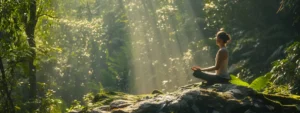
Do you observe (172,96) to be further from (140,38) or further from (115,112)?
(140,38)

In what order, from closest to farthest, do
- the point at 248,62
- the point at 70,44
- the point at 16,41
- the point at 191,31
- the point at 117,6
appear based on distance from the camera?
the point at 16,41
the point at 248,62
the point at 191,31
the point at 70,44
the point at 117,6

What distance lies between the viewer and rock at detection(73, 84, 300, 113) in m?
7.47

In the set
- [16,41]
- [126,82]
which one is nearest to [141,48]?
[126,82]

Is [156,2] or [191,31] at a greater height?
[156,2]

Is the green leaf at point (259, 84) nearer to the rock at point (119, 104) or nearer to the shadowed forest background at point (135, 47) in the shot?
the shadowed forest background at point (135, 47)

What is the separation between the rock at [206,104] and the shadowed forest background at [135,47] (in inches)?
93.1

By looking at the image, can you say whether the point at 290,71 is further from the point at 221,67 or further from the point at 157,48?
the point at 157,48

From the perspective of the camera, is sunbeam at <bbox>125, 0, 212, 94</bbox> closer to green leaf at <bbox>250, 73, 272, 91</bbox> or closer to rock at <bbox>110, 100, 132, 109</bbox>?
green leaf at <bbox>250, 73, 272, 91</bbox>

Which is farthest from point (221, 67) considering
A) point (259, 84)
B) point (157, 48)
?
point (157, 48)

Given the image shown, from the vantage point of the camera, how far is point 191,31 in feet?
127

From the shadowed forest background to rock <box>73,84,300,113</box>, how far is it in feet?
7.76

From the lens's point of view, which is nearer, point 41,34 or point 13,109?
point 13,109

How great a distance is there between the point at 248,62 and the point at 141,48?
24.0m

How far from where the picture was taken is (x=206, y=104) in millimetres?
7535
